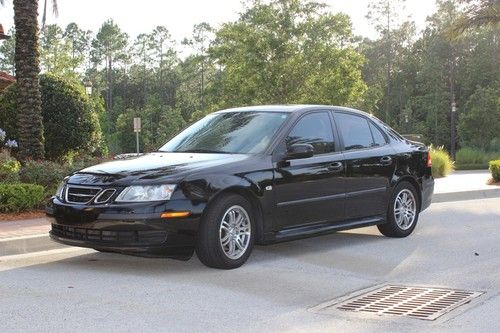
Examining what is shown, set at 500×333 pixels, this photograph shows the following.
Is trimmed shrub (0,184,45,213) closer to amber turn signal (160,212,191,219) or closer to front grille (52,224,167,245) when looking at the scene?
front grille (52,224,167,245)

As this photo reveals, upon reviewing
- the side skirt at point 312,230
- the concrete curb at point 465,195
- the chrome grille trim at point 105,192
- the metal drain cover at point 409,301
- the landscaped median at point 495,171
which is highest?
the chrome grille trim at point 105,192

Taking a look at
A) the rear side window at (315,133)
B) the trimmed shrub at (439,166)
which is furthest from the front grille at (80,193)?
the trimmed shrub at (439,166)

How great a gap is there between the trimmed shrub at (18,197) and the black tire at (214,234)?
482 centimetres

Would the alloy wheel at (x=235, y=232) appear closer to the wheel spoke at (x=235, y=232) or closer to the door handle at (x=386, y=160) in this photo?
the wheel spoke at (x=235, y=232)

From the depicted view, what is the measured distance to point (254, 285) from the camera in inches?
258

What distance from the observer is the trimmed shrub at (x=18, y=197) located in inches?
428

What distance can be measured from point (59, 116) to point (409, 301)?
1319 cm

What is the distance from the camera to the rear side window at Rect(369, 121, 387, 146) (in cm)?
925

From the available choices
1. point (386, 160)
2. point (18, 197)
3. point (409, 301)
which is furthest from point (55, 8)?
point (409, 301)

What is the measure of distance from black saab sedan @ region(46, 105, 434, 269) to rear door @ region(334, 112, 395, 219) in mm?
15

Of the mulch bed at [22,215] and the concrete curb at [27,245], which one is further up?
the mulch bed at [22,215]

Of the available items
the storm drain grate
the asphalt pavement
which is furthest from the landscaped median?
the storm drain grate

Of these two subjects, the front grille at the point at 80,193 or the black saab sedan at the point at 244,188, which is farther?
the front grille at the point at 80,193

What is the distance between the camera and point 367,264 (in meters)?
7.68
